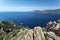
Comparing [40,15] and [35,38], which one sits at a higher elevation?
[35,38]

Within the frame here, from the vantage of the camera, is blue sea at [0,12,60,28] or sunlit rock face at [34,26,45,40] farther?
blue sea at [0,12,60,28]

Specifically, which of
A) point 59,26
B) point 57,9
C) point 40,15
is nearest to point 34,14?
point 40,15

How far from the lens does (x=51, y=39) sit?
21.6 metres

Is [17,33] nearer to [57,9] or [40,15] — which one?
[40,15]

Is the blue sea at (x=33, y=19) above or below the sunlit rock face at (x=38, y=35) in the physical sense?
below

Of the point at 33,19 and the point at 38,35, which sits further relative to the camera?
the point at 33,19

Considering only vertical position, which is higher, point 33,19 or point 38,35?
point 38,35

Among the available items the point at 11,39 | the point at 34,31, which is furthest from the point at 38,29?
the point at 11,39

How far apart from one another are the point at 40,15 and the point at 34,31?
95158 mm

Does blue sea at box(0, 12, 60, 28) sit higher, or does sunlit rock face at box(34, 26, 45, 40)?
sunlit rock face at box(34, 26, 45, 40)

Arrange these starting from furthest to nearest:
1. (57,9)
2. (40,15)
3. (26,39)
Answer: (57,9) → (40,15) → (26,39)

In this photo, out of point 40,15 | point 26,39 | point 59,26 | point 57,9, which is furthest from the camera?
point 57,9

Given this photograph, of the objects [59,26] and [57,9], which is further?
[57,9]

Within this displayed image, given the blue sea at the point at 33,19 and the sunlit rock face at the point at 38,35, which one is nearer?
the sunlit rock face at the point at 38,35
